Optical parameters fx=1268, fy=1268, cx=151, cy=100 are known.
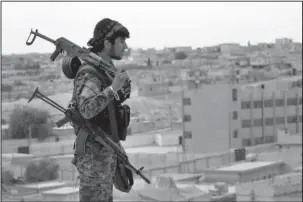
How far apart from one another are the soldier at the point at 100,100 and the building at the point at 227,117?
4945cm

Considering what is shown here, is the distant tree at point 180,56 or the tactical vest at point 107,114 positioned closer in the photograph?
the tactical vest at point 107,114

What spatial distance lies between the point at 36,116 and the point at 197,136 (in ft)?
48.3

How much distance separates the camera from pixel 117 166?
241 inches

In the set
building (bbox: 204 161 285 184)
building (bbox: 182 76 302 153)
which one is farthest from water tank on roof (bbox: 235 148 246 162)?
building (bbox: 182 76 302 153)

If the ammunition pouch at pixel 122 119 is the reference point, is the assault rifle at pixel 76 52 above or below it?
above

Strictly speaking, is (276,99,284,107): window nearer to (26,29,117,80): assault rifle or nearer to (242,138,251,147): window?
(242,138,251,147): window

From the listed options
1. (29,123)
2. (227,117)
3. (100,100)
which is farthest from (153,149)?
(100,100)

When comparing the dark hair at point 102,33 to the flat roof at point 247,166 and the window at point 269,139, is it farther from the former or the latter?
the window at point 269,139

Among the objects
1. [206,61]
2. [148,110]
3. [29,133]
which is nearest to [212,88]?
[29,133]

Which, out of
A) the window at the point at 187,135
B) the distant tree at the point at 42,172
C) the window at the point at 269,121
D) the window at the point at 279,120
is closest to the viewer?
the distant tree at the point at 42,172

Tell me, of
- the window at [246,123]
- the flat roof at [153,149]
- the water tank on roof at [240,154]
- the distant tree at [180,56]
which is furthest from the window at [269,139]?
the distant tree at [180,56]

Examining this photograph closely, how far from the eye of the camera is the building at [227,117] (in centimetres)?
5628

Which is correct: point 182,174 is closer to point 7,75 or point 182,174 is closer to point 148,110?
point 148,110

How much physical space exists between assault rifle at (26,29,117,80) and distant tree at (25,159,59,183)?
134ft
